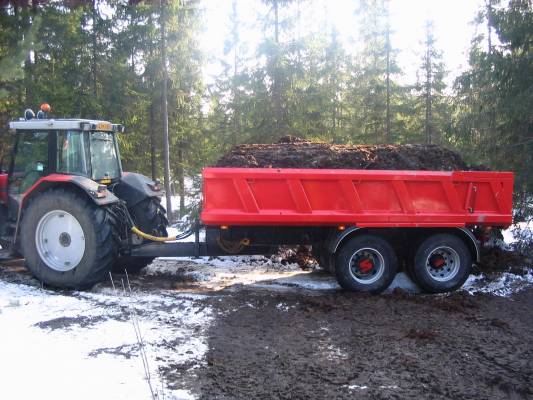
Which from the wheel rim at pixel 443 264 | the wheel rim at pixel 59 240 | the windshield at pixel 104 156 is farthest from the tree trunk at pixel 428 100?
the wheel rim at pixel 59 240

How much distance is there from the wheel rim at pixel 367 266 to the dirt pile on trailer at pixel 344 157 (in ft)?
4.12

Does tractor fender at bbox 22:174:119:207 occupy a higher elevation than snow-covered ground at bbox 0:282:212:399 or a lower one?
higher

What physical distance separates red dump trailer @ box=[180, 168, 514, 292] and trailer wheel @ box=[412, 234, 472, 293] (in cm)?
1

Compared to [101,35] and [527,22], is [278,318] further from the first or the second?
[101,35]

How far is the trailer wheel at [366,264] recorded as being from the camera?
684 centimetres

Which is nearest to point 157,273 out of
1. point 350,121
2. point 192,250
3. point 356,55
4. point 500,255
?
point 192,250

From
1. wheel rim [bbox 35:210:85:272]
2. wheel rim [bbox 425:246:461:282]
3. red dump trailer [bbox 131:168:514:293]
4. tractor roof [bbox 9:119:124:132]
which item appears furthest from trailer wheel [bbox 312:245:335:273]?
tractor roof [bbox 9:119:124:132]

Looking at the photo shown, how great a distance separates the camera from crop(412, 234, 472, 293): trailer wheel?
701cm

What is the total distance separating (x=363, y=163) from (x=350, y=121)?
11.5 metres

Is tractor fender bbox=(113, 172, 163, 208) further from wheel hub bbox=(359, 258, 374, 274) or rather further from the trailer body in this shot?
wheel hub bbox=(359, 258, 374, 274)

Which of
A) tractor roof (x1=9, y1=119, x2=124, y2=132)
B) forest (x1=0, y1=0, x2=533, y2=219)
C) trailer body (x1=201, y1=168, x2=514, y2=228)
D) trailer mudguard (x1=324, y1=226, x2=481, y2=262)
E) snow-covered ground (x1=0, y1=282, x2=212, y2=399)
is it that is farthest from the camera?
forest (x1=0, y1=0, x2=533, y2=219)

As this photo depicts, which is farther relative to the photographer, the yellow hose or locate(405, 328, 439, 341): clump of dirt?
the yellow hose

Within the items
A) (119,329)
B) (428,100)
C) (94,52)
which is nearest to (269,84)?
(94,52)

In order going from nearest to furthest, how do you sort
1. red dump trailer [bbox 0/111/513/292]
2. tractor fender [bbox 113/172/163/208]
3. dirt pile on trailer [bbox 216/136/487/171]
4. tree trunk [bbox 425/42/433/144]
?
red dump trailer [bbox 0/111/513/292], dirt pile on trailer [bbox 216/136/487/171], tractor fender [bbox 113/172/163/208], tree trunk [bbox 425/42/433/144]
